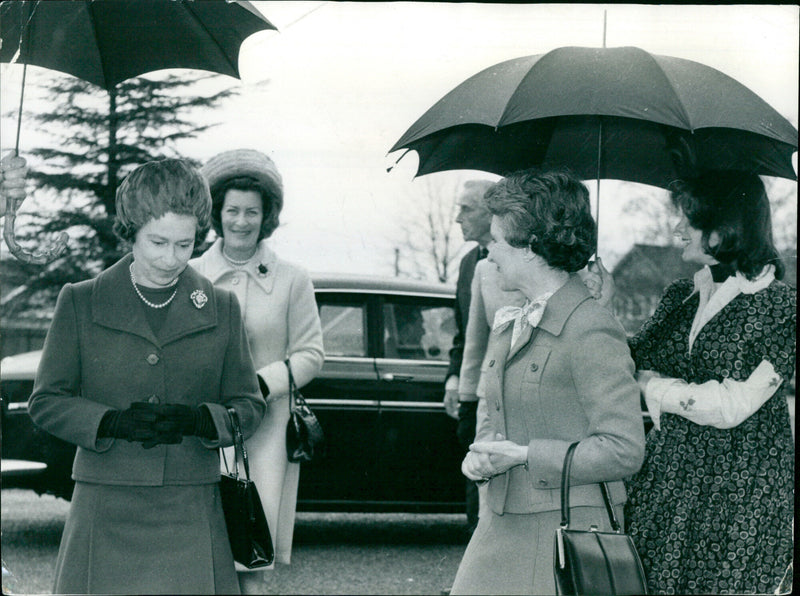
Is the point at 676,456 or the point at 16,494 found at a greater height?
the point at 676,456

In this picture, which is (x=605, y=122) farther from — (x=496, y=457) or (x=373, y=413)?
(x=373, y=413)

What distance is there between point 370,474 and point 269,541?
3.11m

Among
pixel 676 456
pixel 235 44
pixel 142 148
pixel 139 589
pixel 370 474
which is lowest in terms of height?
pixel 370 474

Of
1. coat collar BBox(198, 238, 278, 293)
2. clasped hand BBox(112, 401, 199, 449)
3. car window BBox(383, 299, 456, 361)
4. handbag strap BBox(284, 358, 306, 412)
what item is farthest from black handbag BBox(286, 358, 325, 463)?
car window BBox(383, 299, 456, 361)

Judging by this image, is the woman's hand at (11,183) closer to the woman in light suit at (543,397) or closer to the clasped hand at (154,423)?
the clasped hand at (154,423)

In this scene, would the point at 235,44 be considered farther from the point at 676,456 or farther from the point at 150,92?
the point at 676,456

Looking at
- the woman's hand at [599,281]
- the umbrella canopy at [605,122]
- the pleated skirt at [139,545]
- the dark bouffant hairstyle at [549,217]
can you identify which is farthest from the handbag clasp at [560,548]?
the umbrella canopy at [605,122]

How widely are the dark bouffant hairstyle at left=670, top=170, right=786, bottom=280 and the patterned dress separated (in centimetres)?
11

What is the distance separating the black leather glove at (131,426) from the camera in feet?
9.78

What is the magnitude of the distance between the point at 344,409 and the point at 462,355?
122 cm

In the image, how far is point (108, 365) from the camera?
313 cm

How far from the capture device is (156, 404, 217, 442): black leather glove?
3018 mm

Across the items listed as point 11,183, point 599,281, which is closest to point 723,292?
point 599,281

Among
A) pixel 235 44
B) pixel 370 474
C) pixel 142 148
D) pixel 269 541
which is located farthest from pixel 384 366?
pixel 269 541
